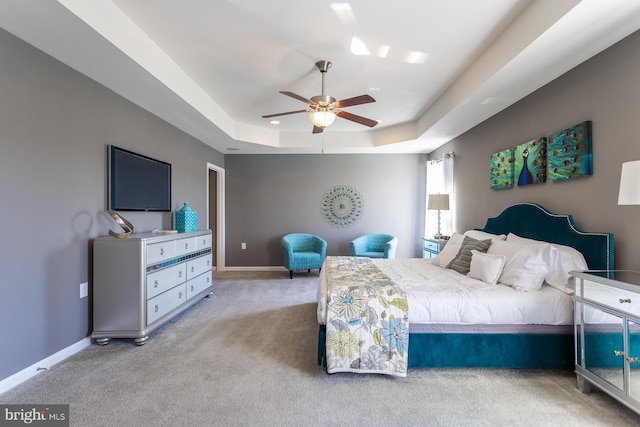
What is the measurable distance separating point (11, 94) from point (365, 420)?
3.16 m

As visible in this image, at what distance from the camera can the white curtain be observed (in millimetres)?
4922

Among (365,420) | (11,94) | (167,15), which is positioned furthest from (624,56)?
(11,94)

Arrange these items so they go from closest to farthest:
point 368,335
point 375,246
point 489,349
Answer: point 368,335, point 489,349, point 375,246

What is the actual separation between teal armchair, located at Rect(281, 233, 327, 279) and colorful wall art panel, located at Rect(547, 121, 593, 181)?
362 centimetres

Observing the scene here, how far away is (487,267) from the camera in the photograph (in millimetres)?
2639

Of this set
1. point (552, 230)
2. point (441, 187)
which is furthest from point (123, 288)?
point (441, 187)

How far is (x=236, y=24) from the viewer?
2391mm

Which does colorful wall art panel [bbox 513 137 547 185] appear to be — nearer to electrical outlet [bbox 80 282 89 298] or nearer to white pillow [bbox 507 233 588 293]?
white pillow [bbox 507 233 588 293]

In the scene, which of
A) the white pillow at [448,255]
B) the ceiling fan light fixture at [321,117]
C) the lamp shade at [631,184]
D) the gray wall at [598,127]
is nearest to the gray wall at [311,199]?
the white pillow at [448,255]

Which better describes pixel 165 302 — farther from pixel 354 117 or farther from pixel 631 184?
pixel 631 184

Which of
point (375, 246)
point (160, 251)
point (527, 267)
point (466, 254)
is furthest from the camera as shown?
point (375, 246)

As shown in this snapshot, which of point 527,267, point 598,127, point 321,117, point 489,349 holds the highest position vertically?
point 321,117

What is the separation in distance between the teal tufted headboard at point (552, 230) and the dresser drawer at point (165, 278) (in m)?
3.64

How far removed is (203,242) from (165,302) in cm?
112
